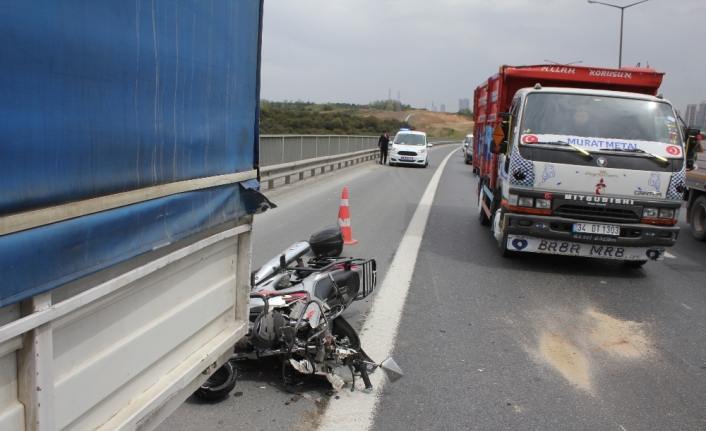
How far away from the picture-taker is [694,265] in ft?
28.9

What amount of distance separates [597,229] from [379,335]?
3.73 metres

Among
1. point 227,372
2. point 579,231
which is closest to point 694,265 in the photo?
point 579,231

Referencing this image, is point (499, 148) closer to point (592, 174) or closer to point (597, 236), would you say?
point (592, 174)

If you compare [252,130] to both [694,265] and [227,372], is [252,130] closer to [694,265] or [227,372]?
[227,372]

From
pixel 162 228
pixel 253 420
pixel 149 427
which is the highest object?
pixel 162 228

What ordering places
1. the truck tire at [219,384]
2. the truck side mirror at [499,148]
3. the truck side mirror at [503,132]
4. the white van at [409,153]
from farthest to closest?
the white van at [409,153] → the truck side mirror at [499,148] → the truck side mirror at [503,132] → the truck tire at [219,384]

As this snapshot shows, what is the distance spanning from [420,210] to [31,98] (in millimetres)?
11806

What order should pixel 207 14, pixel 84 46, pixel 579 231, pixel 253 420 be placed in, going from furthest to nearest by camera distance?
pixel 579 231
pixel 253 420
pixel 207 14
pixel 84 46

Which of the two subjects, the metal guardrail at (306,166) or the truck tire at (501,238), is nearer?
the truck tire at (501,238)

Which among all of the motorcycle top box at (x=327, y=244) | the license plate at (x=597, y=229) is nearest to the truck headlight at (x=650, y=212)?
the license plate at (x=597, y=229)

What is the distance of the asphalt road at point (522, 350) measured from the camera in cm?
383

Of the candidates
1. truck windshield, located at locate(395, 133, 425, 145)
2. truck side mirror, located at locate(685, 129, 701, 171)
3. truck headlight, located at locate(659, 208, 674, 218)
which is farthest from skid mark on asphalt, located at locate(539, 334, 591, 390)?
truck windshield, located at locate(395, 133, 425, 145)

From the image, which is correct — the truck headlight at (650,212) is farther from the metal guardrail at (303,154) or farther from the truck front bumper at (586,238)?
the metal guardrail at (303,154)

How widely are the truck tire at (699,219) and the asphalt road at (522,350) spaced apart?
1.50 metres
